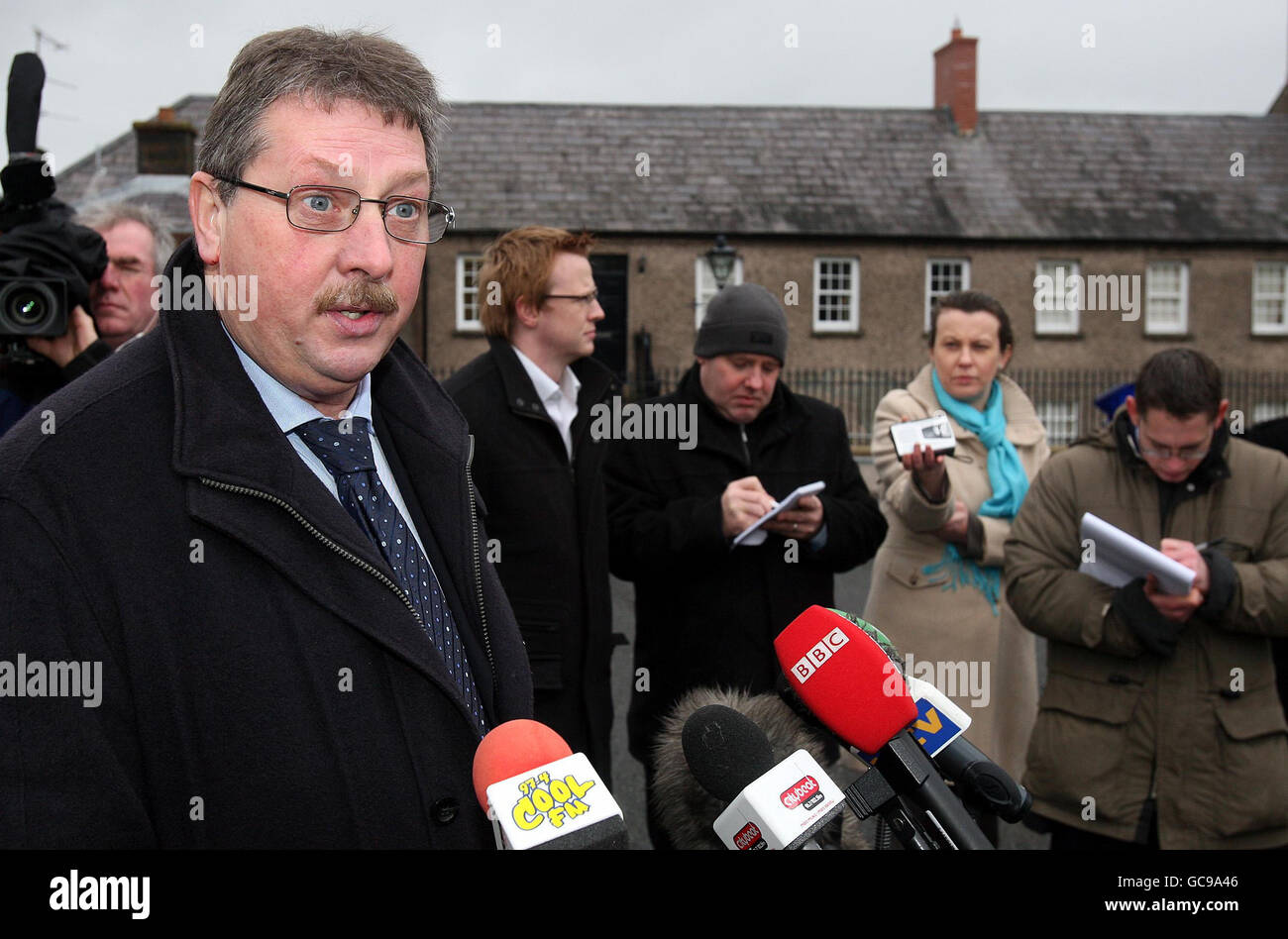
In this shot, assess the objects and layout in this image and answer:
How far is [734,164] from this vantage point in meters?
30.1

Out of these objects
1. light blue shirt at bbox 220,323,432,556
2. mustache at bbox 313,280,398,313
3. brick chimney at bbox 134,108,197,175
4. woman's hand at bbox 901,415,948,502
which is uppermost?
brick chimney at bbox 134,108,197,175

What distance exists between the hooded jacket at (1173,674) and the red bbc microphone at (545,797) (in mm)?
2676

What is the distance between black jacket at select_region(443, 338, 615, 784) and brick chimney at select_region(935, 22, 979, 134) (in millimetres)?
30827

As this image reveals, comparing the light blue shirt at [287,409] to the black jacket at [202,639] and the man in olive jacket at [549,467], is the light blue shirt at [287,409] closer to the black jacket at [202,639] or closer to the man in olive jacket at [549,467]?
the black jacket at [202,639]

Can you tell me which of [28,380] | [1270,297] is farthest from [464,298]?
[28,380]

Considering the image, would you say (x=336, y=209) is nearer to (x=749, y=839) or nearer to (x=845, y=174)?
(x=749, y=839)

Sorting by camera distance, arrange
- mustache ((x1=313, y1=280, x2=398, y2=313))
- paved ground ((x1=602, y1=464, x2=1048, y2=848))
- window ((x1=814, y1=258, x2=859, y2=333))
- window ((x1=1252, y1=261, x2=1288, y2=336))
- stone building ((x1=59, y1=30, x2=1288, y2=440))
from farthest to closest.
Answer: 1. window ((x1=1252, y1=261, x2=1288, y2=336))
2. window ((x1=814, y1=258, x2=859, y2=333))
3. stone building ((x1=59, y1=30, x2=1288, y2=440))
4. paved ground ((x1=602, y1=464, x2=1048, y2=848))
5. mustache ((x1=313, y1=280, x2=398, y2=313))

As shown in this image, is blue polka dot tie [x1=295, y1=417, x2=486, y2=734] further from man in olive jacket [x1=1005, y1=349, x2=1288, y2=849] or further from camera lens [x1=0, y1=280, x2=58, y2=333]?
man in olive jacket [x1=1005, y1=349, x2=1288, y2=849]

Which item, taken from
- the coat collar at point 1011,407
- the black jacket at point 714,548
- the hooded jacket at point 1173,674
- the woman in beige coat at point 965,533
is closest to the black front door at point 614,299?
the coat collar at point 1011,407

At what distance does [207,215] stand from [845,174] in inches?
1185

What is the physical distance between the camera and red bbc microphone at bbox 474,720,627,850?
119cm

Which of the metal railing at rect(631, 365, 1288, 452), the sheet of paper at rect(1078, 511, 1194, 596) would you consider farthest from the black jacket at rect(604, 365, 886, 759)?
the metal railing at rect(631, 365, 1288, 452)

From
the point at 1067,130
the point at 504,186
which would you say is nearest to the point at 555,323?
the point at 504,186

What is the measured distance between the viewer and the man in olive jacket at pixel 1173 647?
3.44m
